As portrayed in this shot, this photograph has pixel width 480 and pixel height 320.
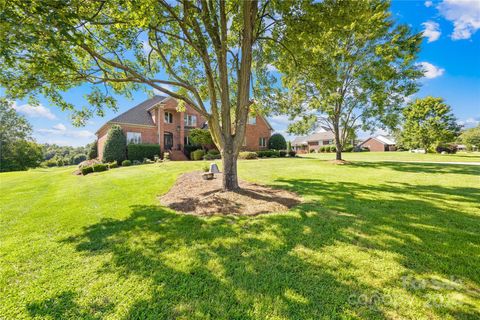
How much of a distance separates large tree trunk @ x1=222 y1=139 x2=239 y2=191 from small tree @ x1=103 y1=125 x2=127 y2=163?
17564 millimetres

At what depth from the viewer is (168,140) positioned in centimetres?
2509

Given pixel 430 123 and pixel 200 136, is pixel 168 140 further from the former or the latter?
pixel 430 123

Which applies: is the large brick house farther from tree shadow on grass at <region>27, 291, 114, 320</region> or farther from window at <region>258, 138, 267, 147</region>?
tree shadow on grass at <region>27, 291, 114, 320</region>

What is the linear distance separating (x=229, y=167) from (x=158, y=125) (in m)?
20.2

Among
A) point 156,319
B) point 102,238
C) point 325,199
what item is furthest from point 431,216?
point 102,238

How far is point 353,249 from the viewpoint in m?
3.38

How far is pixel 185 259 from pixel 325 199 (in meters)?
4.78

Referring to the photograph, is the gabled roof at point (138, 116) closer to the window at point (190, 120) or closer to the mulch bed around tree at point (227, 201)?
the window at point (190, 120)

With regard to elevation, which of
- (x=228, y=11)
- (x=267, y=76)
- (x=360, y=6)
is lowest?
(x=267, y=76)

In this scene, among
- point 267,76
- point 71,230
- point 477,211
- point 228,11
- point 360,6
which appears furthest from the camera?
point 267,76

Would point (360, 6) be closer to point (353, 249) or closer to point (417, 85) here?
point (353, 249)

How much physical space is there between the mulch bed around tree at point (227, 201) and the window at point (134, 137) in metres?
18.0

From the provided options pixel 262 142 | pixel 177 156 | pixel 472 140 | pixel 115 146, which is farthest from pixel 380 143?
pixel 115 146

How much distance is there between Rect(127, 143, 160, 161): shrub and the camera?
68.5 ft
